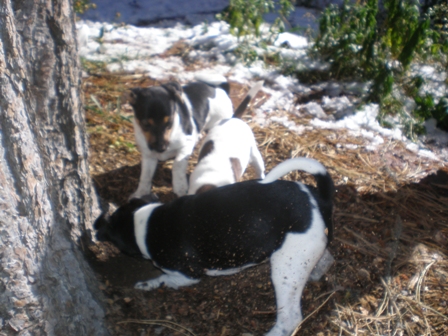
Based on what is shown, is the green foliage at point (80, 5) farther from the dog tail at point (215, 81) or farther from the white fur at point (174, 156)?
the white fur at point (174, 156)

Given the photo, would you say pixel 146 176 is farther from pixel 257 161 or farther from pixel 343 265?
pixel 343 265

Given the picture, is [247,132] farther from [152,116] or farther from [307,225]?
[307,225]

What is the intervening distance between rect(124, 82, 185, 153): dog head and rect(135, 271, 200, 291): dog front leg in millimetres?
1279

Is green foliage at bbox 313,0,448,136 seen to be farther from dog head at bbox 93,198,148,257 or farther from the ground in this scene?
dog head at bbox 93,198,148,257

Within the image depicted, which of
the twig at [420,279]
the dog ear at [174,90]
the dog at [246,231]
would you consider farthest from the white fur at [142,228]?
the twig at [420,279]

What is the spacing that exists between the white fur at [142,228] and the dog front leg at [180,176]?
97 cm

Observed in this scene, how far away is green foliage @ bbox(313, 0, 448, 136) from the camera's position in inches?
201

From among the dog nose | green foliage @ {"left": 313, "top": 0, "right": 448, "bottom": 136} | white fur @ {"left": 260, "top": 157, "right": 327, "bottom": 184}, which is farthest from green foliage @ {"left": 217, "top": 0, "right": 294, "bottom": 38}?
white fur @ {"left": 260, "top": 157, "right": 327, "bottom": 184}

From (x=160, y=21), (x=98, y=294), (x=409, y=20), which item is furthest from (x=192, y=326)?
(x=160, y=21)

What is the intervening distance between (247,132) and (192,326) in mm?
1959

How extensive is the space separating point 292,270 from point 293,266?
3 centimetres

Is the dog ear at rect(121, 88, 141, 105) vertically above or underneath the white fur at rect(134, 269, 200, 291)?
above

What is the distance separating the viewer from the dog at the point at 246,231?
9.22 ft

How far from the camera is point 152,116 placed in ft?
13.3
